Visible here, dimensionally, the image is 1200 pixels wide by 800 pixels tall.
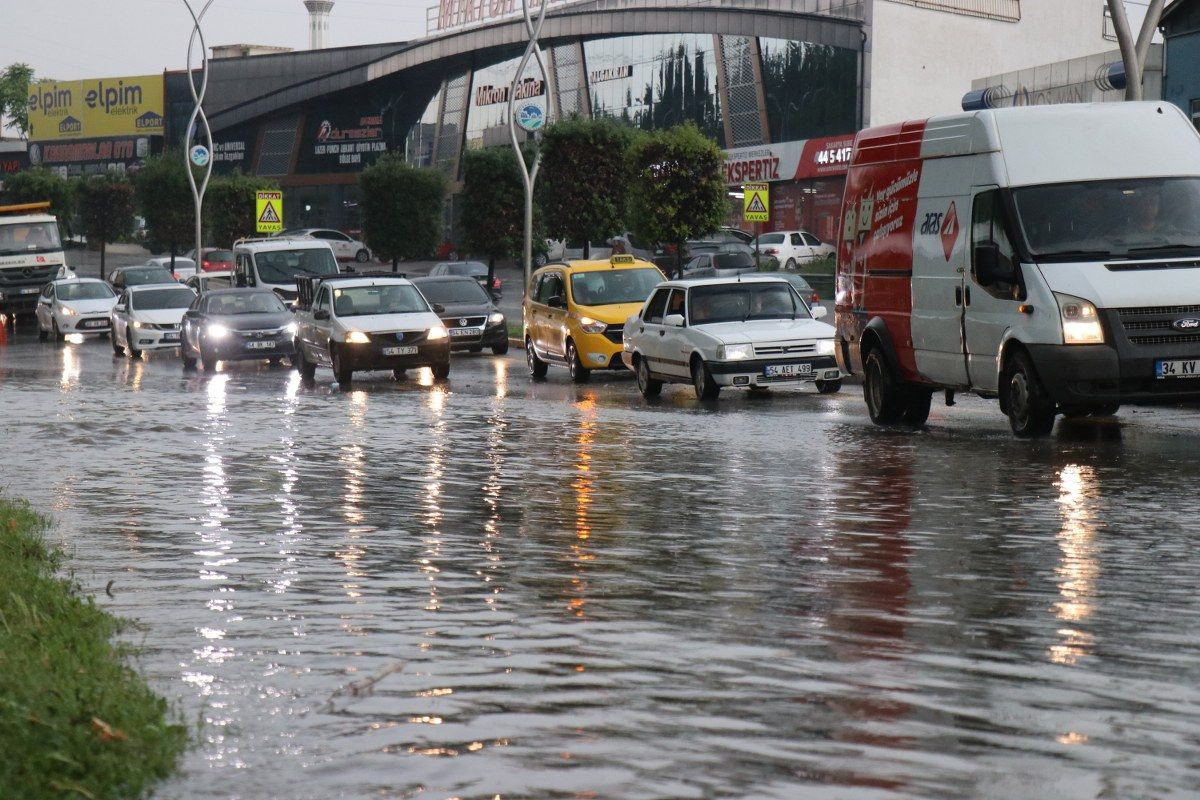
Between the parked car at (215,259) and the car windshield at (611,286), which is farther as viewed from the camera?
the parked car at (215,259)

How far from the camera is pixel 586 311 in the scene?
2831 cm

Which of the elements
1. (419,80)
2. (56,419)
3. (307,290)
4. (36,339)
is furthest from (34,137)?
(56,419)

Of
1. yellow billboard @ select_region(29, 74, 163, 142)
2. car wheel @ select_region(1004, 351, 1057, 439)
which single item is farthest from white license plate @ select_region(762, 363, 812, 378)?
yellow billboard @ select_region(29, 74, 163, 142)

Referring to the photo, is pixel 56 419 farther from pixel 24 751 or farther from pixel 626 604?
pixel 24 751

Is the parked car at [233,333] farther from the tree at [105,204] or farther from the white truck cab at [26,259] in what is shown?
the tree at [105,204]

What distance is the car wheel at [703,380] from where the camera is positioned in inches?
892

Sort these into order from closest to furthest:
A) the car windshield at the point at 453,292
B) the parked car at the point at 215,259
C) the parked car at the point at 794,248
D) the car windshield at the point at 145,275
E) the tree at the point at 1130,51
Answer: the tree at the point at 1130,51
the car windshield at the point at 453,292
the car windshield at the point at 145,275
the parked car at the point at 794,248
the parked car at the point at 215,259

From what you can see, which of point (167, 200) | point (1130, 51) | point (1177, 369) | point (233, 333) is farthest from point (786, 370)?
point (167, 200)

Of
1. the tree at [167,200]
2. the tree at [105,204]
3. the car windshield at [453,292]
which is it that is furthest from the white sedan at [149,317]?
Result: the tree at [105,204]

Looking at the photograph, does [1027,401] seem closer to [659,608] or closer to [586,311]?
[659,608]

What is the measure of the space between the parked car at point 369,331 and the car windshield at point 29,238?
28594 millimetres

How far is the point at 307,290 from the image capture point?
36.0 metres

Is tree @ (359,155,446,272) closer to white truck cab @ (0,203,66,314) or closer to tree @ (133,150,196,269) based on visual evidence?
white truck cab @ (0,203,66,314)

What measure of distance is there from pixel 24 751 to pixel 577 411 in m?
16.9
